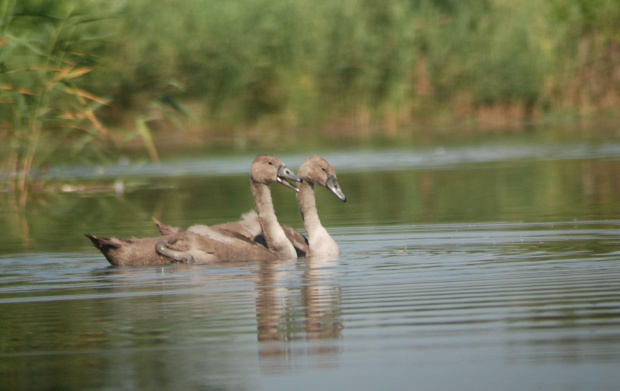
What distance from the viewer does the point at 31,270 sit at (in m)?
9.07

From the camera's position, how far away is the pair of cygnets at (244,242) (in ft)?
29.7

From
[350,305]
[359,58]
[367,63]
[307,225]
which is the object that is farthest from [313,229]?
[359,58]

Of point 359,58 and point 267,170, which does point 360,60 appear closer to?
point 359,58

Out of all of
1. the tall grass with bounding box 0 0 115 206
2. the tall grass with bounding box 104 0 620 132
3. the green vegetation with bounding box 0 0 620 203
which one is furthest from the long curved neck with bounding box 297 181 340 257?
the tall grass with bounding box 104 0 620 132

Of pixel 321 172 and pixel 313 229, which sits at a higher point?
pixel 321 172

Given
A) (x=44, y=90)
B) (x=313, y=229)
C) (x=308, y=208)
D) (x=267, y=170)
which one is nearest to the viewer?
(x=313, y=229)

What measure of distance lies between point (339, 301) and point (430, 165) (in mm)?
13467

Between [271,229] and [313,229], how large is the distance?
40cm

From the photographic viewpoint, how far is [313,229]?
31.2 ft

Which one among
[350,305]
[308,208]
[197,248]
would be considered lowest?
[350,305]

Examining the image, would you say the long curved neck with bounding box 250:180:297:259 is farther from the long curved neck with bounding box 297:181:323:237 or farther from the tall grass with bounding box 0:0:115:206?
the tall grass with bounding box 0:0:115:206

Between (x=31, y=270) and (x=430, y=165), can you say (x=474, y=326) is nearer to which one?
(x=31, y=270)

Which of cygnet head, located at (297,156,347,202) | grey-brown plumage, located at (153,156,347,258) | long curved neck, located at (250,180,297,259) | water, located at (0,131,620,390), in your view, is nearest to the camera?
water, located at (0,131,620,390)

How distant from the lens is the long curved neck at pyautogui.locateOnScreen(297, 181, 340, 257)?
30.2 ft
